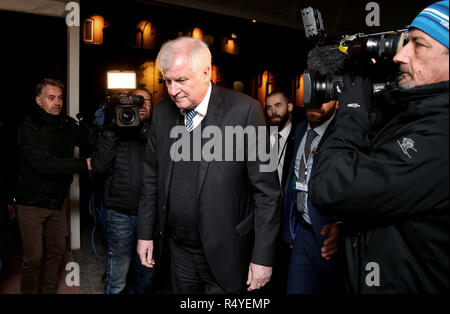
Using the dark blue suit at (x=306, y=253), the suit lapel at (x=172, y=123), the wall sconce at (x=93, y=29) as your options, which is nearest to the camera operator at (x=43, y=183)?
the suit lapel at (x=172, y=123)

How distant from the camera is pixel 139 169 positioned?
2391 millimetres

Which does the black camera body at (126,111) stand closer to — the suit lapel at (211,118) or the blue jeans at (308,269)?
the suit lapel at (211,118)

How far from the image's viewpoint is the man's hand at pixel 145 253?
1.78 meters

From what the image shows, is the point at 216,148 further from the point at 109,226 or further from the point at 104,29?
the point at 104,29

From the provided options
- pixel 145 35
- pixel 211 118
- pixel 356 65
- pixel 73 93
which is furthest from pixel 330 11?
pixel 356 65

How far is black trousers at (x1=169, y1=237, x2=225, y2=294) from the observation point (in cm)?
163

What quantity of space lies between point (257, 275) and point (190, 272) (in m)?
0.32

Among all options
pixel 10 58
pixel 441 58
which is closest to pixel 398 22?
pixel 441 58

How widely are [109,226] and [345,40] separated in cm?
188

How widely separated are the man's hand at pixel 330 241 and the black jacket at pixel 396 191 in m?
0.54

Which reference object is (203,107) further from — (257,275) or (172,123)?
(257,275)

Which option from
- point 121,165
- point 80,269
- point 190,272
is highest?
point 121,165

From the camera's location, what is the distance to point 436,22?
94 cm

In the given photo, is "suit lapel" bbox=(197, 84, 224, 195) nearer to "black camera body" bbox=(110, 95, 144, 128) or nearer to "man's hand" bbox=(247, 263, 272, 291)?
"man's hand" bbox=(247, 263, 272, 291)
